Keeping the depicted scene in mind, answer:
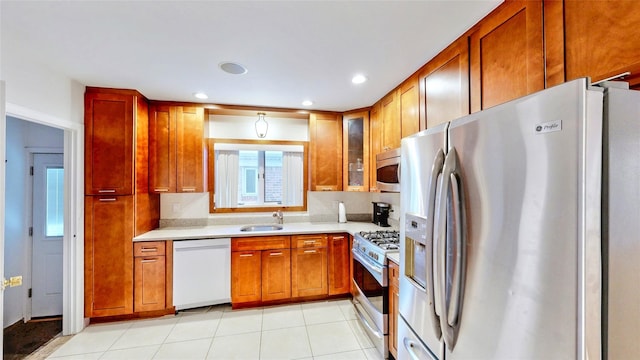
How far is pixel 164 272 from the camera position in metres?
2.79

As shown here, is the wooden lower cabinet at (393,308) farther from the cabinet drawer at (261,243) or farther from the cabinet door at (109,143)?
the cabinet door at (109,143)

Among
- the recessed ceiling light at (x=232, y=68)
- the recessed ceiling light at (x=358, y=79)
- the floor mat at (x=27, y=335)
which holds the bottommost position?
the floor mat at (x=27, y=335)

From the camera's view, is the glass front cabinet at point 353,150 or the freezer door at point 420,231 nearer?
the freezer door at point 420,231

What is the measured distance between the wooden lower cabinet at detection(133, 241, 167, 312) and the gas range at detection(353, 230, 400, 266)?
208cm

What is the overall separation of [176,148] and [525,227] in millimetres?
3321

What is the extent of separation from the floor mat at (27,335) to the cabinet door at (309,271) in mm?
2330

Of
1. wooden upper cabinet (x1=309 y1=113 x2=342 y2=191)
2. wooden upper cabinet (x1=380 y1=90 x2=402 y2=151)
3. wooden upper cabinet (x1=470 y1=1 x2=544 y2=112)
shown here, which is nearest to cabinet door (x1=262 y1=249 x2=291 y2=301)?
wooden upper cabinet (x1=309 y1=113 x2=342 y2=191)

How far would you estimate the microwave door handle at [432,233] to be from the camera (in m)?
1.12

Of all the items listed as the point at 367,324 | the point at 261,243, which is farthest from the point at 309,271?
the point at 367,324

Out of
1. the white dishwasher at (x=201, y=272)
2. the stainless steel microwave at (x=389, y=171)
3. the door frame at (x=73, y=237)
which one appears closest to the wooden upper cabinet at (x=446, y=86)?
the stainless steel microwave at (x=389, y=171)

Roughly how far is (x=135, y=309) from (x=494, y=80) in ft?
12.1

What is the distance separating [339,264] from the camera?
317cm

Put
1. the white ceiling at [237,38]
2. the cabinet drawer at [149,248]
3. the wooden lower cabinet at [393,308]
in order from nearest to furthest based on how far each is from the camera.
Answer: the white ceiling at [237,38]
the wooden lower cabinet at [393,308]
the cabinet drawer at [149,248]

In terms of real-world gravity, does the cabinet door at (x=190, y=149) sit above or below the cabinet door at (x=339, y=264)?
above
